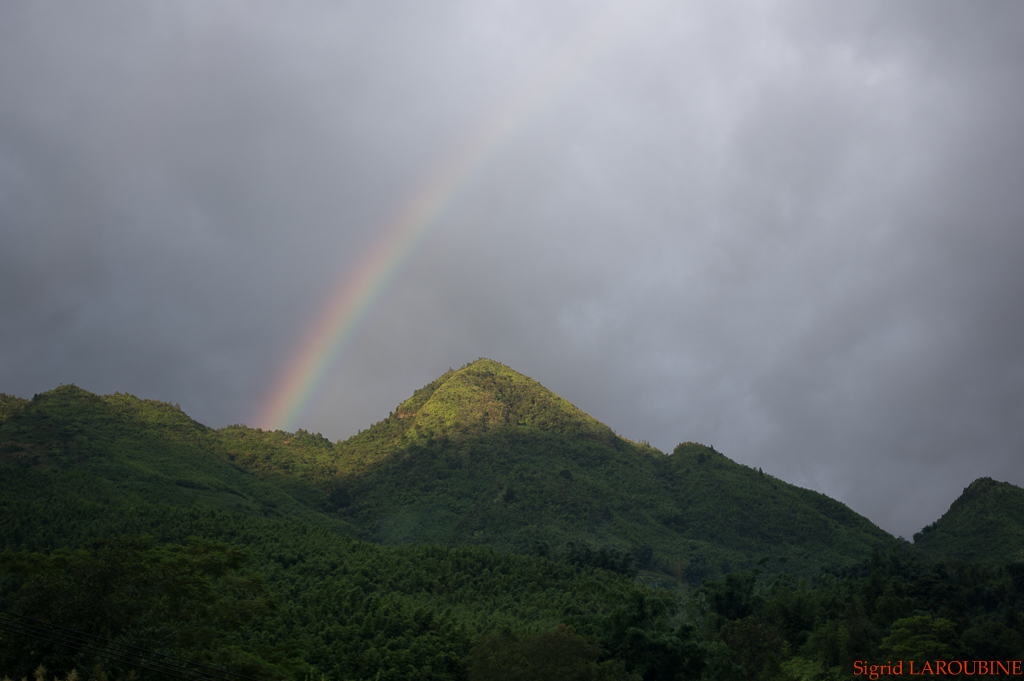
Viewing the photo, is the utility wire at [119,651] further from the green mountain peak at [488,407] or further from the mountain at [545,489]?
the green mountain peak at [488,407]

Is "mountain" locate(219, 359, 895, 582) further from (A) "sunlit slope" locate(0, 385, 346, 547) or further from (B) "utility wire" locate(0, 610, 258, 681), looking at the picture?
(B) "utility wire" locate(0, 610, 258, 681)

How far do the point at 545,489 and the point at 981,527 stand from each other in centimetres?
5369

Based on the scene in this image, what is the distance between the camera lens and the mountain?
86.8 m

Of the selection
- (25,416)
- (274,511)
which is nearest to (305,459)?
(274,511)

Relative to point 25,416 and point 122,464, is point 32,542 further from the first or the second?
point 25,416

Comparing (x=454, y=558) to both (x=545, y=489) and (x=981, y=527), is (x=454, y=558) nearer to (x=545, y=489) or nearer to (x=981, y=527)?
(x=545, y=489)

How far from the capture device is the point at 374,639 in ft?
94.1

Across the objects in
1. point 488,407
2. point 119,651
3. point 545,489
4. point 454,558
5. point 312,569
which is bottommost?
point 119,651

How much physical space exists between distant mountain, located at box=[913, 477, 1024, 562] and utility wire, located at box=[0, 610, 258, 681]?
270 feet

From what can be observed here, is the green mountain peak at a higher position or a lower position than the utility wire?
higher

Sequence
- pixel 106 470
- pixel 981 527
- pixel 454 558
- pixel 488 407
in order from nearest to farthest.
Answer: pixel 454 558 < pixel 106 470 < pixel 981 527 < pixel 488 407

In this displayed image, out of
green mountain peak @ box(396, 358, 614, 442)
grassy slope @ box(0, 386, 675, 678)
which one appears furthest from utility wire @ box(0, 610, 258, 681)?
green mountain peak @ box(396, 358, 614, 442)

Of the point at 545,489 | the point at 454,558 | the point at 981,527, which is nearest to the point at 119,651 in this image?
the point at 454,558

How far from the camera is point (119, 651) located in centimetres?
1948
